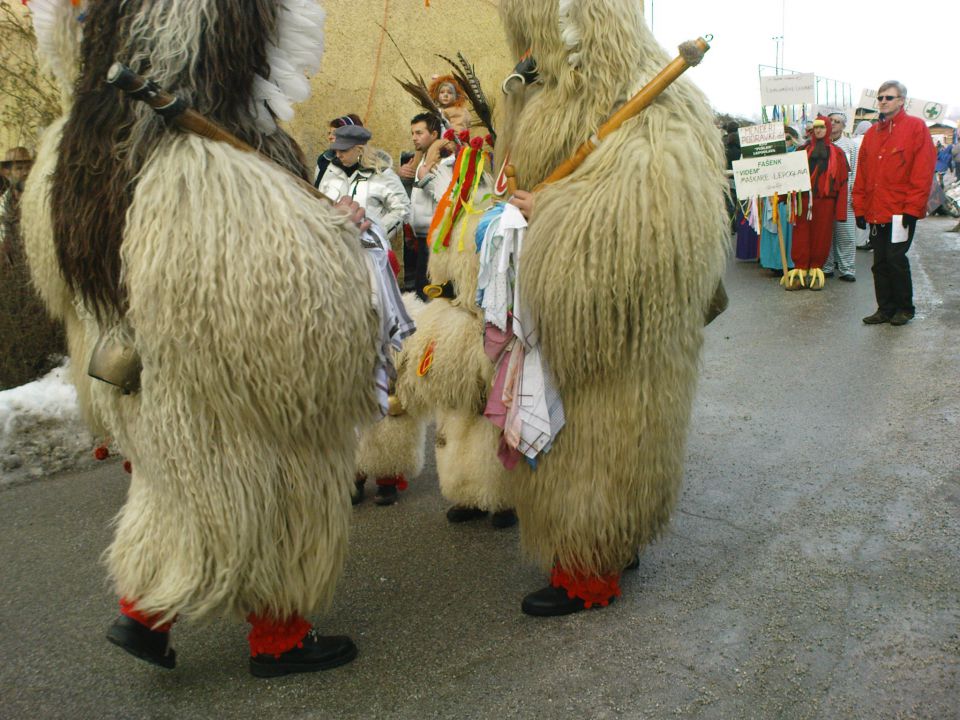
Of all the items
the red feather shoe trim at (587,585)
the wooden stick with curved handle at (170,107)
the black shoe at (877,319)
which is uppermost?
the wooden stick with curved handle at (170,107)

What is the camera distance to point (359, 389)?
2504 mm

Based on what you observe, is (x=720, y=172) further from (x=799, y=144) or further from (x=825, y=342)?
(x=799, y=144)

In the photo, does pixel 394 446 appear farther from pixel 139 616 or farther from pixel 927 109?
pixel 927 109

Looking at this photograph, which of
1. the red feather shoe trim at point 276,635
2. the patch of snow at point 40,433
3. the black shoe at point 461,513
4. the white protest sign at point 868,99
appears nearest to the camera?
the red feather shoe trim at point 276,635

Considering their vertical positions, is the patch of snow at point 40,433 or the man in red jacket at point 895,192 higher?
the man in red jacket at point 895,192

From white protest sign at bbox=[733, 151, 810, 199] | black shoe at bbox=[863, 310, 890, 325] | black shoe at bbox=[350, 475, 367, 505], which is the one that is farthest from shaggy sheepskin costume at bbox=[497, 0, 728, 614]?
white protest sign at bbox=[733, 151, 810, 199]

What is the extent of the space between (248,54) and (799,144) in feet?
31.0

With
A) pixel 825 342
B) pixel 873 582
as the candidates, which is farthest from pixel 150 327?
pixel 825 342

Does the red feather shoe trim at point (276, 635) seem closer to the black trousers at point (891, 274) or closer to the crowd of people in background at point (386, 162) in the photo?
the crowd of people in background at point (386, 162)

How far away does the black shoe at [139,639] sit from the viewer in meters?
2.47

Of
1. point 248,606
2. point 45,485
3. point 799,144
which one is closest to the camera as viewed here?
point 248,606

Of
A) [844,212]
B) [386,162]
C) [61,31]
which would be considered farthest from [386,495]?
[844,212]

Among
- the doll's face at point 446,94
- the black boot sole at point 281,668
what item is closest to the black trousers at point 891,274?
the doll's face at point 446,94

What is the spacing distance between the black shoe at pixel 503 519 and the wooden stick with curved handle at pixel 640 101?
1.66 m
